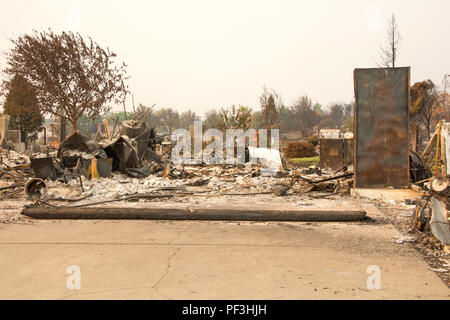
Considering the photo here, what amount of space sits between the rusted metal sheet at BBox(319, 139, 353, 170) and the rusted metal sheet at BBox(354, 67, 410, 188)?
659 centimetres

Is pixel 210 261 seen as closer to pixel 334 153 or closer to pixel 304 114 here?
pixel 334 153

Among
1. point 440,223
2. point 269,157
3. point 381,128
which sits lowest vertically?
point 440,223

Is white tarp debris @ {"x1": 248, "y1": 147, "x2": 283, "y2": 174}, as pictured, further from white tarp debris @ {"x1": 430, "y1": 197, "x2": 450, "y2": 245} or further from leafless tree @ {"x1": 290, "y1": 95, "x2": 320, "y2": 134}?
leafless tree @ {"x1": 290, "y1": 95, "x2": 320, "y2": 134}

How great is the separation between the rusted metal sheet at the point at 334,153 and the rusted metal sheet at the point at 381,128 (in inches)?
260

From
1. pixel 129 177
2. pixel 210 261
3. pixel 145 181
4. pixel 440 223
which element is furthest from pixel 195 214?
pixel 129 177

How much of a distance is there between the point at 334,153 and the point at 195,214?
10.6 m

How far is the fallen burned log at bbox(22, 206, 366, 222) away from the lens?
6035mm

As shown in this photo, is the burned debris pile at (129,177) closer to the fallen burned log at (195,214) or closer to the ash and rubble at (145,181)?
the ash and rubble at (145,181)

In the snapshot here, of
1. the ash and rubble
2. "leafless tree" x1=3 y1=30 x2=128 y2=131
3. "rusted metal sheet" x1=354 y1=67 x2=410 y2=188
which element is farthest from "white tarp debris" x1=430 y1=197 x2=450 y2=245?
"leafless tree" x1=3 y1=30 x2=128 y2=131

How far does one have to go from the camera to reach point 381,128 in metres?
8.84

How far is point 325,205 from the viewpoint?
7574 millimetres
